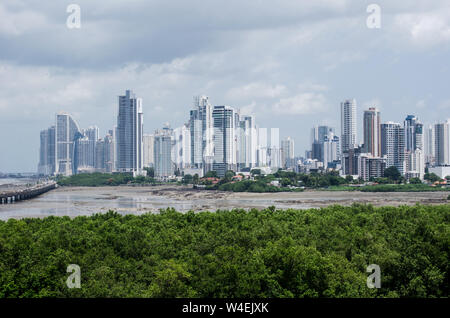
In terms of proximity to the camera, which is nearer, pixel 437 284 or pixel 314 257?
pixel 437 284

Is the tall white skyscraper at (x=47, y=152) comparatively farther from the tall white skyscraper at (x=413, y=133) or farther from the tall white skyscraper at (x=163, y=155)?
the tall white skyscraper at (x=413, y=133)

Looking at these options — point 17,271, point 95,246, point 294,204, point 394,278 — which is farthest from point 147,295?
point 294,204

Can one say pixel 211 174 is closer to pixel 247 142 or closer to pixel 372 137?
pixel 247 142

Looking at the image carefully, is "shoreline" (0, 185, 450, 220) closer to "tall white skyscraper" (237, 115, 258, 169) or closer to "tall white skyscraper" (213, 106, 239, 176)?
"tall white skyscraper" (213, 106, 239, 176)

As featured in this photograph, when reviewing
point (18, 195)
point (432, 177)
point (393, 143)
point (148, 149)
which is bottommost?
point (18, 195)

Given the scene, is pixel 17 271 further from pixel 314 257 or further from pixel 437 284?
pixel 437 284

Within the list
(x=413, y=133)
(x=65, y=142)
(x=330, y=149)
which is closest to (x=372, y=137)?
(x=413, y=133)

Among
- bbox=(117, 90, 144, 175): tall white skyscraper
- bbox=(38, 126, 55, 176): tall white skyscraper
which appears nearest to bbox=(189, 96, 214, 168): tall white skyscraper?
bbox=(117, 90, 144, 175): tall white skyscraper

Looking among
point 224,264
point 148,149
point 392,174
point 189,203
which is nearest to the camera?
point 224,264
